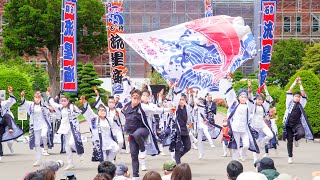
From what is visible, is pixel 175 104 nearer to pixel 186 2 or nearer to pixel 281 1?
pixel 186 2

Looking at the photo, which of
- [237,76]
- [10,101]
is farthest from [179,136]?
[237,76]

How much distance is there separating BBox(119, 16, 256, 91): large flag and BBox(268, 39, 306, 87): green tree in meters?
26.7

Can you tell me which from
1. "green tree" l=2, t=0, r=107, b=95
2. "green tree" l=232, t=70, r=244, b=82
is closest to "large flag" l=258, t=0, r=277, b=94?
"green tree" l=2, t=0, r=107, b=95

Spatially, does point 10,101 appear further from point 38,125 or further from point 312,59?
point 312,59

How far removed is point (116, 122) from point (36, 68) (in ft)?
129

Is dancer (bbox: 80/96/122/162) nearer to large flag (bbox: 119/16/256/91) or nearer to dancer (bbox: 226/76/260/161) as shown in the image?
dancer (bbox: 226/76/260/161)

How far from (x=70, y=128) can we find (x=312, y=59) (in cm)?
3208

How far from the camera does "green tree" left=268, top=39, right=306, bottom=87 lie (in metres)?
46.3

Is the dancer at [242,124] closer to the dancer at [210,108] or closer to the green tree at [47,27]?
the dancer at [210,108]

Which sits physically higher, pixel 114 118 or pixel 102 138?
pixel 114 118

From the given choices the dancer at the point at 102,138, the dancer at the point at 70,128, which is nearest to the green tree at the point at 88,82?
the dancer at the point at 70,128

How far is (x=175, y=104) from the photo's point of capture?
44.5 ft

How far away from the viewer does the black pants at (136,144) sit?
12.0 meters

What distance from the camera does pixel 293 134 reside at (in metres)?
14.9
